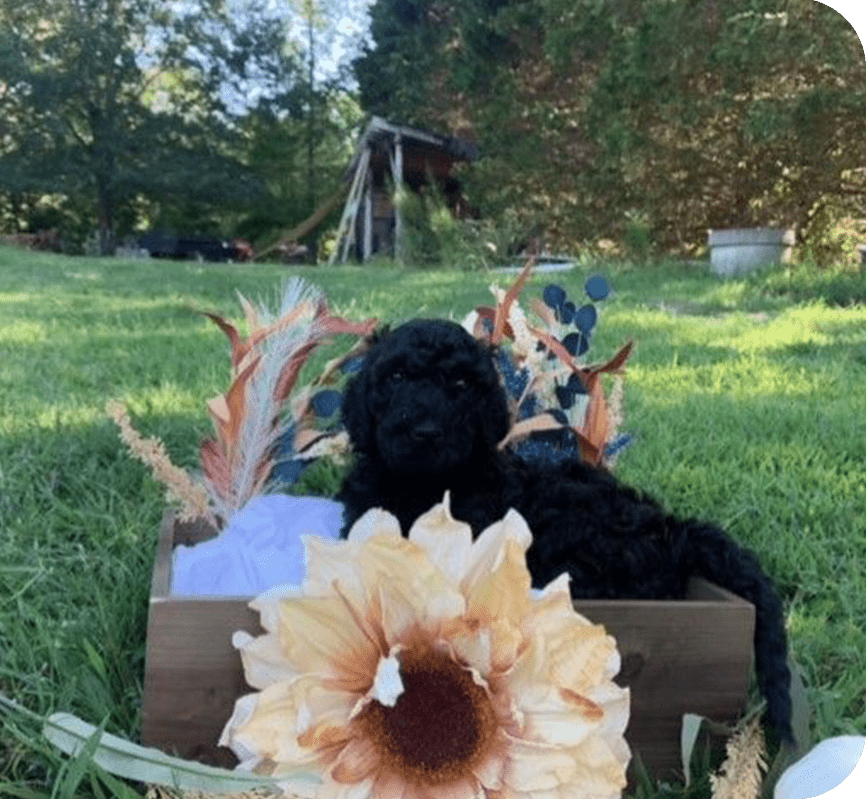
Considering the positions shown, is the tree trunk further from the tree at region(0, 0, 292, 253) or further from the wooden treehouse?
the wooden treehouse

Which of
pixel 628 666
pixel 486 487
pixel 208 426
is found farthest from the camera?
pixel 208 426

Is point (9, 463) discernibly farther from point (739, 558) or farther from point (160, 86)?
point (739, 558)

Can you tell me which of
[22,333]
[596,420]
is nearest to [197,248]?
[596,420]

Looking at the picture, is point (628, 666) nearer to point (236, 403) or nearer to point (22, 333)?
point (236, 403)

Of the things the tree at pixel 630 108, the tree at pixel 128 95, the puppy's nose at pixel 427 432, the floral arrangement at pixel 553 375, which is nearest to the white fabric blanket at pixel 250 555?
the puppy's nose at pixel 427 432

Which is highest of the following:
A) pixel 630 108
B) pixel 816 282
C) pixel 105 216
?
pixel 630 108

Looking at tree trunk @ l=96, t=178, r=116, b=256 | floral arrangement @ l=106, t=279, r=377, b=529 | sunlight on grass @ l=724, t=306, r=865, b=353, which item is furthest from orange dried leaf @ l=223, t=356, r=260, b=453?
sunlight on grass @ l=724, t=306, r=865, b=353
